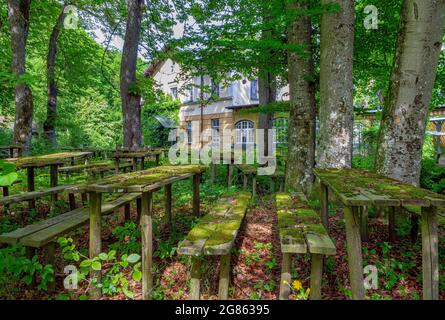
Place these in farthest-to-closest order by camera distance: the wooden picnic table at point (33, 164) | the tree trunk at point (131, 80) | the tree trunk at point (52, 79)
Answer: the tree trunk at point (52, 79) < the tree trunk at point (131, 80) < the wooden picnic table at point (33, 164)

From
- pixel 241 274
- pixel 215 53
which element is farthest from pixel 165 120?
pixel 241 274

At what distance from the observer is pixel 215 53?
5.52 metres

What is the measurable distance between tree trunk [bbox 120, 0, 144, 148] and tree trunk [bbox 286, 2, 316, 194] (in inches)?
205

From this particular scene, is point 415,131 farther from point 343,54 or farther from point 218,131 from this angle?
point 218,131

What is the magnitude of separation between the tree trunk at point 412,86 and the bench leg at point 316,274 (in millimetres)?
2341

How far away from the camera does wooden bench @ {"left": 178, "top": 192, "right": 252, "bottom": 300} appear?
209 cm

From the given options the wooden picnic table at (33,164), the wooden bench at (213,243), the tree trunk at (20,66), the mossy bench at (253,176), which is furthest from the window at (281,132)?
the wooden bench at (213,243)

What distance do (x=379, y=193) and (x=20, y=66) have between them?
380 inches

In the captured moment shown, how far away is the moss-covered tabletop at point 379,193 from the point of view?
1.83 meters

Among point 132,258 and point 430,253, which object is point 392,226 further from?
point 132,258

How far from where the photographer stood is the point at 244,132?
20047 millimetres

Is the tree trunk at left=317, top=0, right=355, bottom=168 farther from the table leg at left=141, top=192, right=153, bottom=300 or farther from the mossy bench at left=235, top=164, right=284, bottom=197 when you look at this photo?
the table leg at left=141, top=192, right=153, bottom=300

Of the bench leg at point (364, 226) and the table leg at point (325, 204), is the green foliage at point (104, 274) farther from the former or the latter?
the bench leg at point (364, 226)

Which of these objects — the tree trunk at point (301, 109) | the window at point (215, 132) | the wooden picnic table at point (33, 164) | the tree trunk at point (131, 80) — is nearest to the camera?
the wooden picnic table at point (33, 164)
